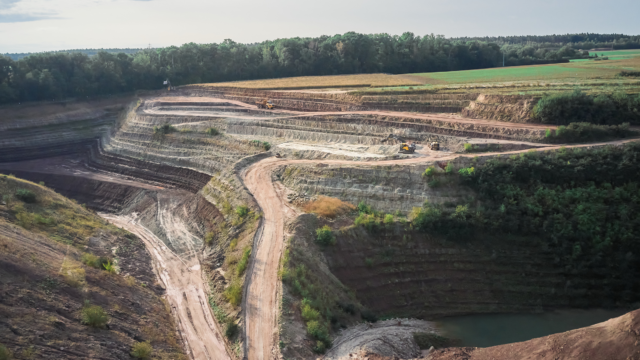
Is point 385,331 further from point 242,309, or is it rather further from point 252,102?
point 252,102

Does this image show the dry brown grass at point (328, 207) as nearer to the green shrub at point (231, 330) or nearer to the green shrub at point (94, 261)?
the green shrub at point (231, 330)

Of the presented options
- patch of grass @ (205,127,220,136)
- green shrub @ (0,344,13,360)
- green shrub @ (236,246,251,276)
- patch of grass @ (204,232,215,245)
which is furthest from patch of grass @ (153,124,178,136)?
green shrub @ (0,344,13,360)

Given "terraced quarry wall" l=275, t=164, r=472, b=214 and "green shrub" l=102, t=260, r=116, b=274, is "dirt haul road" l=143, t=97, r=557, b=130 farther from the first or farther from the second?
"green shrub" l=102, t=260, r=116, b=274

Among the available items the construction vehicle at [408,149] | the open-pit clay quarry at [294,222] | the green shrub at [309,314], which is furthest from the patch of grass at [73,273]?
the construction vehicle at [408,149]

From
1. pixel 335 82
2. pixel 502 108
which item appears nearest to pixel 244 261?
pixel 502 108

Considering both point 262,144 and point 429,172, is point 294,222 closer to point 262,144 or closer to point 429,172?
point 429,172
